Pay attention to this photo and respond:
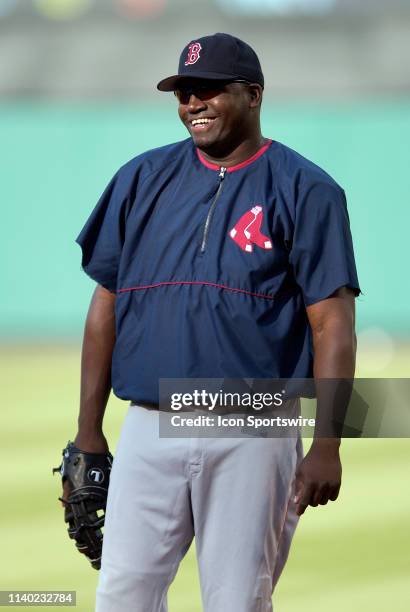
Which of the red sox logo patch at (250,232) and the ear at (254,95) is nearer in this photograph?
the red sox logo patch at (250,232)

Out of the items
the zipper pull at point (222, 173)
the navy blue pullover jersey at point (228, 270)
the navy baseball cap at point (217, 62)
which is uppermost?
the navy baseball cap at point (217, 62)

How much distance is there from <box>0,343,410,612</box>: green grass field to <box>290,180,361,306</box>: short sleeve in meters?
2.40

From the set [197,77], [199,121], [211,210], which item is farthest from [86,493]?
[197,77]

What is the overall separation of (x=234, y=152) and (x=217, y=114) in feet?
0.42

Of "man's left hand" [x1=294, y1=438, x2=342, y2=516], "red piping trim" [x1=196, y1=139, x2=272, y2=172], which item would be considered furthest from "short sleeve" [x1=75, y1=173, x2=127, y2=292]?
"man's left hand" [x1=294, y1=438, x2=342, y2=516]

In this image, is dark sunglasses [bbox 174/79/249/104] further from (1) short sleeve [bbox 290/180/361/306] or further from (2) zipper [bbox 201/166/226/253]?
(1) short sleeve [bbox 290/180/361/306]

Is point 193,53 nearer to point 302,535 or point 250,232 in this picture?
point 250,232

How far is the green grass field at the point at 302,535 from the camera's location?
5734 millimetres

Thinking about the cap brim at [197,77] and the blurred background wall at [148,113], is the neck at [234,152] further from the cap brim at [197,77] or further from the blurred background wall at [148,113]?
the blurred background wall at [148,113]

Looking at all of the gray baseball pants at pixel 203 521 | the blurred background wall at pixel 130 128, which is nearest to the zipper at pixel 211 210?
the gray baseball pants at pixel 203 521

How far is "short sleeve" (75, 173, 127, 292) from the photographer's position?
374 cm

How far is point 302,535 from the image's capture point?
6.94 metres

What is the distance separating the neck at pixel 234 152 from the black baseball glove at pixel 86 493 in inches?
38.6

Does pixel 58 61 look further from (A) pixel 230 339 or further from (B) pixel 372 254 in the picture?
(A) pixel 230 339
